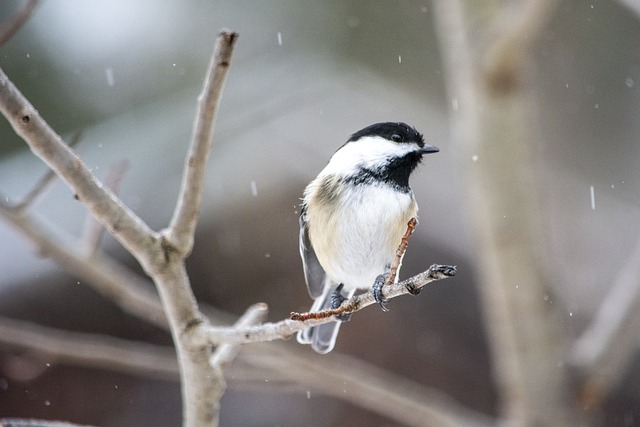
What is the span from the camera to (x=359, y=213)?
3.78ft

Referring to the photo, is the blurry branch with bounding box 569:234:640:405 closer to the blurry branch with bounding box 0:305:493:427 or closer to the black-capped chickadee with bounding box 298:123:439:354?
the blurry branch with bounding box 0:305:493:427

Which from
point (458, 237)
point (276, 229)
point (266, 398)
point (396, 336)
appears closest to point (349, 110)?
point (276, 229)

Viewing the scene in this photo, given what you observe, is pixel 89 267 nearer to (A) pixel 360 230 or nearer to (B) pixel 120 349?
(B) pixel 120 349

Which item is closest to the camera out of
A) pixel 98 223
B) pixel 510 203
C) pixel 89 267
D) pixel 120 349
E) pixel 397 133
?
pixel 397 133

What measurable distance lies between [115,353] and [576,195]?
9.91 ft

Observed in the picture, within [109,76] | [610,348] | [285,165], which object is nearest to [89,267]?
[285,165]

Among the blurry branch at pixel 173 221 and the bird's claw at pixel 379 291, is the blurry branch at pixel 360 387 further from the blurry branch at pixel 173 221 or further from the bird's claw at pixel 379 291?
the bird's claw at pixel 379 291

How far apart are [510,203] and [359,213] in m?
1.45

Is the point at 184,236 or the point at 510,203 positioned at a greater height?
the point at 510,203

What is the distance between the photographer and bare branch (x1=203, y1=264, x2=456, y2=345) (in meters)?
0.80

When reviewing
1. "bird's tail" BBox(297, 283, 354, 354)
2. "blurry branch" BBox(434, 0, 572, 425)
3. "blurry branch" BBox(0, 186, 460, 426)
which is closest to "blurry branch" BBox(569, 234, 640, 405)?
"blurry branch" BBox(434, 0, 572, 425)

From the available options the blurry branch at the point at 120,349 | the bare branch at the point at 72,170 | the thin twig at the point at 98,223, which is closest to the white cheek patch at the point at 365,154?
the bare branch at the point at 72,170

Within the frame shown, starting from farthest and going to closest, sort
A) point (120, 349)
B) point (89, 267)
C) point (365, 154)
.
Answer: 1. point (120, 349)
2. point (89, 267)
3. point (365, 154)

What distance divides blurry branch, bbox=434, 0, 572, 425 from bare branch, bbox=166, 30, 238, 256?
55.5 inches
